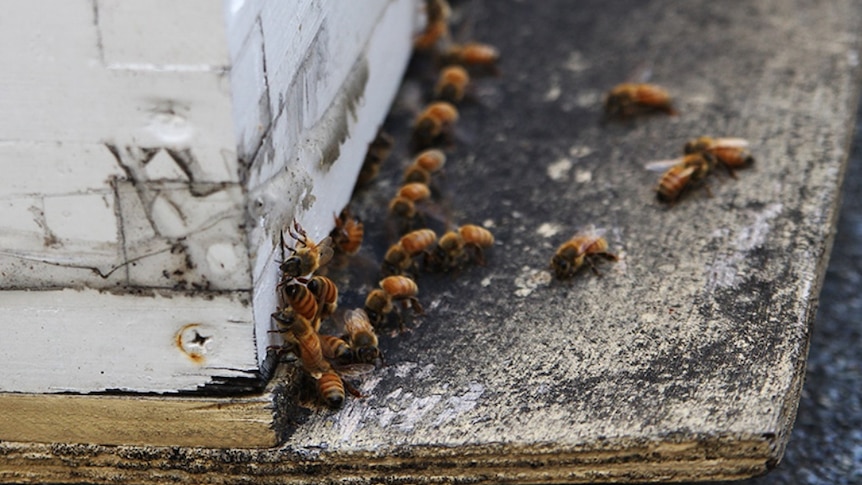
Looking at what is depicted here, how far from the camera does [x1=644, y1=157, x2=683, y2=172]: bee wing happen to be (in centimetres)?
248

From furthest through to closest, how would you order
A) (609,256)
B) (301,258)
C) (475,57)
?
1. (475,57)
2. (609,256)
3. (301,258)

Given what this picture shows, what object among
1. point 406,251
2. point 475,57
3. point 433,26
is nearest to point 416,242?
point 406,251

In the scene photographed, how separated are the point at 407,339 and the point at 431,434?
283 mm

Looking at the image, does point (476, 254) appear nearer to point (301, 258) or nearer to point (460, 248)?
point (460, 248)

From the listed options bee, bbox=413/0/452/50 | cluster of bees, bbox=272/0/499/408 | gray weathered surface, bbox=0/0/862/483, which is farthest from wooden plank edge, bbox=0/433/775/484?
bee, bbox=413/0/452/50

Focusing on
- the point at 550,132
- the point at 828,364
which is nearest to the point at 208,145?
the point at 550,132

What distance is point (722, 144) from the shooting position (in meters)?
2.46

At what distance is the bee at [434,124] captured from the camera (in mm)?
2658

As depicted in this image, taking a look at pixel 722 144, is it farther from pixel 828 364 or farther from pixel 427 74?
pixel 427 74

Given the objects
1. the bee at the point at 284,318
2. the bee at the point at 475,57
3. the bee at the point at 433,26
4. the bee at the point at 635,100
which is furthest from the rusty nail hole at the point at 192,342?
the bee at the point at 433,26

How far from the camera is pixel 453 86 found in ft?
9.39

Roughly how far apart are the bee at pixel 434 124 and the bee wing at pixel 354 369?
89 centimetres

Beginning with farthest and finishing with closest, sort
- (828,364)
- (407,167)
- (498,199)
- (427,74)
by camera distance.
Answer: (427,74) → (828,364) → (407,167) → (498,199)

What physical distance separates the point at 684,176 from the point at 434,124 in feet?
2.00
